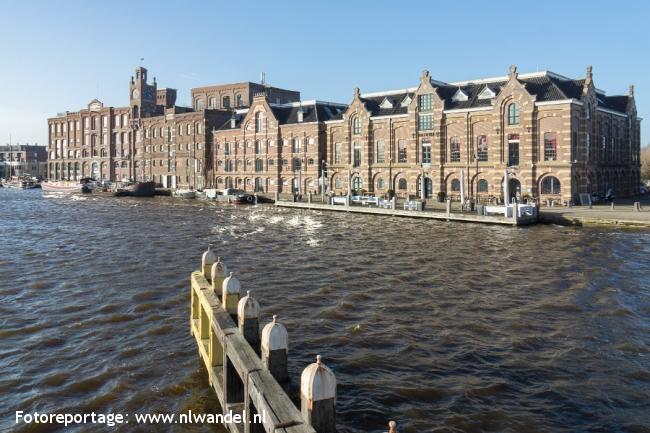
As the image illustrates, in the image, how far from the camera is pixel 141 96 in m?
130

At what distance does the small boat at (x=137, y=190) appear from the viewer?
9781 cm

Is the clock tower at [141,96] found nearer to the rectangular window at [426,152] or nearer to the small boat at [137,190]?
the small boat at [137,190]

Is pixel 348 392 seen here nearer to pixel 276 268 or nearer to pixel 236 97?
pixel 276 268

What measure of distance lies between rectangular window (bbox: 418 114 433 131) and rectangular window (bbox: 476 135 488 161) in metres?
6.54

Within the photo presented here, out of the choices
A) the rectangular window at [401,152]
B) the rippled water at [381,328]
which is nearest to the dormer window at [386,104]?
the rectangular window at [401,152]

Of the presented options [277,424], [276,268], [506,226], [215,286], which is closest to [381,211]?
[506,226]

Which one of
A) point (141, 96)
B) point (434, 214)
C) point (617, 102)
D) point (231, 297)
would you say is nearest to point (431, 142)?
point (434, 214)

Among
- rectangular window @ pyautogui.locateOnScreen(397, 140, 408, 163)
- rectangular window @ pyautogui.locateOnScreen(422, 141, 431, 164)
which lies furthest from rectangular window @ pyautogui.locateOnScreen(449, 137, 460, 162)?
rectangular window @ pyautogui.locateOnScreen(397, 140, 408, 163)

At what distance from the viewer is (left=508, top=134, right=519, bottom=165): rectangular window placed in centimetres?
5772

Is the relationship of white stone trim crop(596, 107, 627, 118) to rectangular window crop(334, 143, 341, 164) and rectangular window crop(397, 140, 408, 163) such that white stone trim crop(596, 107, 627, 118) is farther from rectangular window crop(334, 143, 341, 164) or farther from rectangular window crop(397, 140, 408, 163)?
rectangular window crop(334, 143, 341, 164)

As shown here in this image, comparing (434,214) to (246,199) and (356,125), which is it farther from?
(246,199)

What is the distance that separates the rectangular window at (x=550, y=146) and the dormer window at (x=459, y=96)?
37.8ft

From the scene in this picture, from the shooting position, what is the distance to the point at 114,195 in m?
100

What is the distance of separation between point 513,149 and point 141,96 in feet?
323
